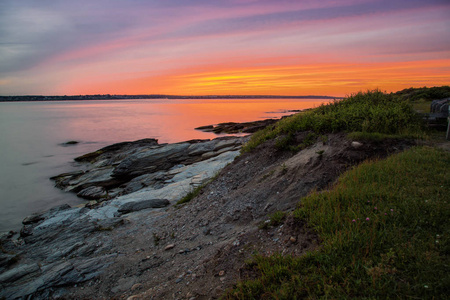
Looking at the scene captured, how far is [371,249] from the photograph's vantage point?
416 cm

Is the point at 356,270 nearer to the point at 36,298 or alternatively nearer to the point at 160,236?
the point at 160,236

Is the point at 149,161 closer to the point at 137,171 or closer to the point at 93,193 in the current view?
the point at 137,171

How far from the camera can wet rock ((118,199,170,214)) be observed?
1173cm

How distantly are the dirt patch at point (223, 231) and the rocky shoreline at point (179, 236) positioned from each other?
0.03m

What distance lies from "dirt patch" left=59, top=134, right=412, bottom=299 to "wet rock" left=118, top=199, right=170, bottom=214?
93 cm

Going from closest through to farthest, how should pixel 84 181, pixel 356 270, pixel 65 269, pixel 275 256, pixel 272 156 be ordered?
pixel 356 270
pixel 275 256
pixel 65 269
pixel 272 156
pixel 84 181

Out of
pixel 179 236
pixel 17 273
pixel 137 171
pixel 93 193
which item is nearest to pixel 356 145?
pixel 179 236

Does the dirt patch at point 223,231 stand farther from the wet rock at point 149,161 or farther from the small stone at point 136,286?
the wet rock at point 149,161

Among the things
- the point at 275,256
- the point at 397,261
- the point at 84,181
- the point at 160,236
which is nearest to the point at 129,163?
the point at 84,181

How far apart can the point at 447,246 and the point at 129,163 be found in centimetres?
1925

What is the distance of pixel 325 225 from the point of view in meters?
4.95

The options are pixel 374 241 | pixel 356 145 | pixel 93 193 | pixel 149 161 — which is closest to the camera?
pixel 374 241

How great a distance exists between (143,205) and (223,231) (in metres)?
5.83

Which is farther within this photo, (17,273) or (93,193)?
(93,193)
